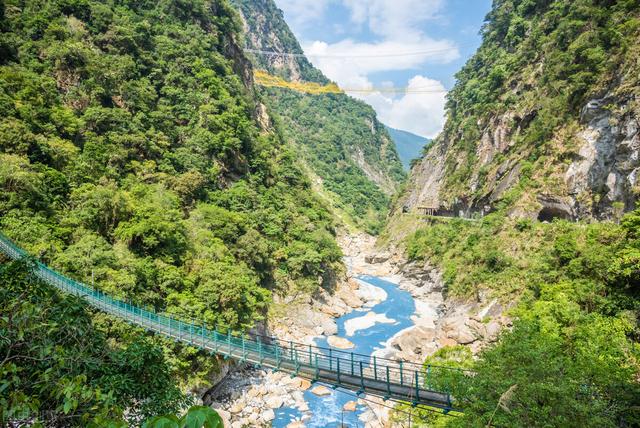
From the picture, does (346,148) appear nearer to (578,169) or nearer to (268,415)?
(578,169)

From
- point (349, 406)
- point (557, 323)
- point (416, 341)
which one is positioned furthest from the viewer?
point (416, 341)

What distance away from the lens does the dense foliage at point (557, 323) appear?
686 cm

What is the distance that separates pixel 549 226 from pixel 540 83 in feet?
50.2

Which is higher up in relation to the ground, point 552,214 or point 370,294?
point 552,214

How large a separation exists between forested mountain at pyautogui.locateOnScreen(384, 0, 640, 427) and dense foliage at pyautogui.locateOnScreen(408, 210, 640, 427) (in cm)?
5

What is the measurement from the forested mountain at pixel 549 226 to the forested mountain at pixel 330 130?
38254mm

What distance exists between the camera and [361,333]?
25.1m

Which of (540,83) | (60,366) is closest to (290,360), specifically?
(60,366)

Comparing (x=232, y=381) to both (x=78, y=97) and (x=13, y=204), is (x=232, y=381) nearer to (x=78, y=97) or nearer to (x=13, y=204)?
(x=13, y=204)

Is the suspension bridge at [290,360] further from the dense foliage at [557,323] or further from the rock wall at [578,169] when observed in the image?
the rock wall at [578,169]

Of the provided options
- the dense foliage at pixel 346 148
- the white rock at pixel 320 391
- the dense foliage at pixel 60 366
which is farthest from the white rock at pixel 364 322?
the dense foliage at pixel 346 148

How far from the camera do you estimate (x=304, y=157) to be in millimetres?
85062

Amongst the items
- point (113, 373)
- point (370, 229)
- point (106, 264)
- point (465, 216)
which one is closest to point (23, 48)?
point (106, 264)

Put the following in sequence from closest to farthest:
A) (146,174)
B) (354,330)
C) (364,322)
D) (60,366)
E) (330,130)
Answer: (60,366) < (146,174) < (354,330) < (364,322) < (330,130)
